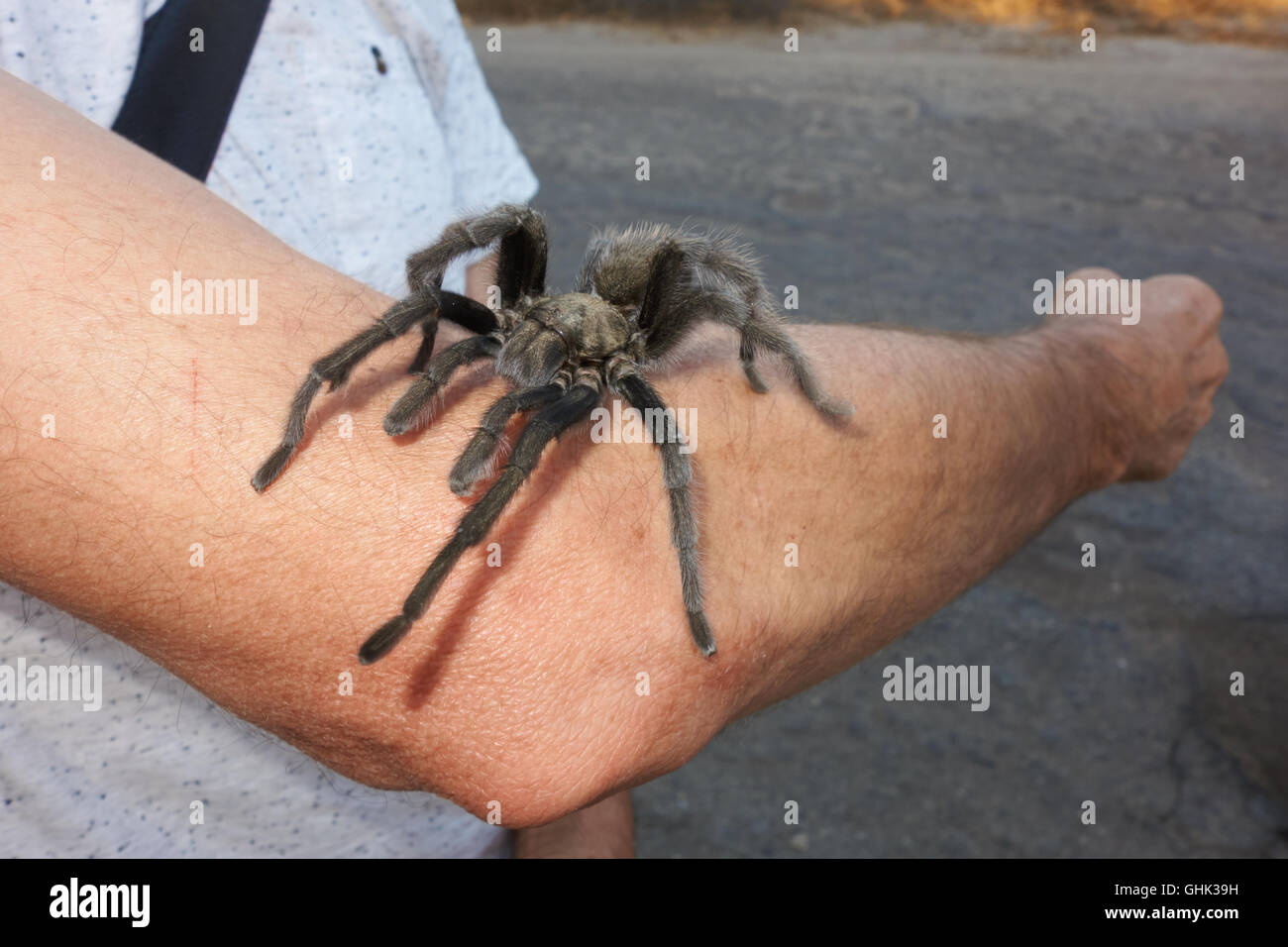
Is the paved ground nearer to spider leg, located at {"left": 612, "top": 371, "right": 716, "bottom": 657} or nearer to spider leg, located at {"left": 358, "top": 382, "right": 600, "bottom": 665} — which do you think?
spider leg, located at {"left": 612, "top": 371, "right": 716, "bottom": 657}

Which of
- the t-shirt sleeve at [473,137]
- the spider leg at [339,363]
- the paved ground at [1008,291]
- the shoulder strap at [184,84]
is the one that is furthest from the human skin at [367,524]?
the t-shirt sleeve at [473,137]

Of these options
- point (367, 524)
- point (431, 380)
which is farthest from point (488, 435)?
point (367, 524)

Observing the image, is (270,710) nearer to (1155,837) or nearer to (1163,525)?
(1155,837)

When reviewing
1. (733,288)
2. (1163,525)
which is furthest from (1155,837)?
(733,288)

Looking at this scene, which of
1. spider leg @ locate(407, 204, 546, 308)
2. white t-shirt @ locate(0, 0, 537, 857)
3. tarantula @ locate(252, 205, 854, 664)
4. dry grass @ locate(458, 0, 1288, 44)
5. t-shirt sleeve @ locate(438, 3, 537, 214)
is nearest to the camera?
tarantula @ locate(252, 205, 854, 664)

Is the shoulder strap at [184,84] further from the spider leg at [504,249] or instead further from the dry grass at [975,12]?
the dry grass at [975,12]

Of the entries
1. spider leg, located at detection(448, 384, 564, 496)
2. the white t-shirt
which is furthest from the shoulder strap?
spider leg, located at detection(448, 384, 564, 496)
